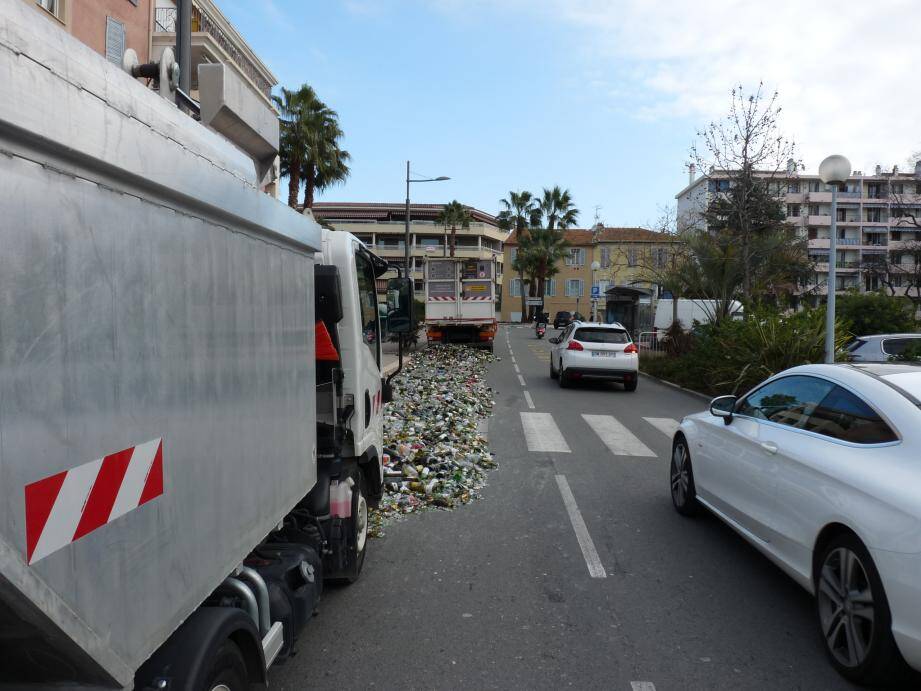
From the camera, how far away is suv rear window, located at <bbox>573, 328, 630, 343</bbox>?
16672 millimetres

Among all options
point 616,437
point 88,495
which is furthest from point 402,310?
point 616,437

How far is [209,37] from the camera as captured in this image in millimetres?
23250

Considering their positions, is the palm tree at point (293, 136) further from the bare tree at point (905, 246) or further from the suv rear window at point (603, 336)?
the bare tree at point (905, 246)

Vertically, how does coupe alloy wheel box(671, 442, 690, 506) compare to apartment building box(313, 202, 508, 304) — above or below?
below

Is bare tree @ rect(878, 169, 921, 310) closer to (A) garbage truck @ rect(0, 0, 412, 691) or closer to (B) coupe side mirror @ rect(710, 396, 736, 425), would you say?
(B) coupe side mirror @ rect(710, 396, 736, 425)

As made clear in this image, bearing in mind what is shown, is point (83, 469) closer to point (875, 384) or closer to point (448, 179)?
point (875, 384)

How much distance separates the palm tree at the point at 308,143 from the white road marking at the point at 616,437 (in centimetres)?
1685

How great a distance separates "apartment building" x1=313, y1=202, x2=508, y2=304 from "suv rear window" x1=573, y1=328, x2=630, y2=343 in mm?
57241

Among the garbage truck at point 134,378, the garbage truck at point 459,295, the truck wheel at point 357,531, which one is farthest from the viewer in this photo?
the garbage truck at point 459,295

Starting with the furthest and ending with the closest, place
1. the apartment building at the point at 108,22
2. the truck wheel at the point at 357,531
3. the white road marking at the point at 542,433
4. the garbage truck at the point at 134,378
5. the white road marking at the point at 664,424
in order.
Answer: the apartment building at the point at 108,22 < the white road marking at the point at 664,424 < the white road marking at the point at 542,433 < the truck wheel at the point at 357,531 < the garbage truck at the point at 134,378

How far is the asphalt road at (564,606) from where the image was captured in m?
3.60

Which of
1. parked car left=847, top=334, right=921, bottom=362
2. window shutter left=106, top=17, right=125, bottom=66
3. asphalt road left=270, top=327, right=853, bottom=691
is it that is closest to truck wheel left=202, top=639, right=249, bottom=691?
asphalt road left=270, top=327, right=853, bottom=691

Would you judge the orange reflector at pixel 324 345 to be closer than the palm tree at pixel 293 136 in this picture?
Yes

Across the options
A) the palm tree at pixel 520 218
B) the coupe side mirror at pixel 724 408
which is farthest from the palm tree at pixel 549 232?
the coupe side mirror at pixel 724 408
